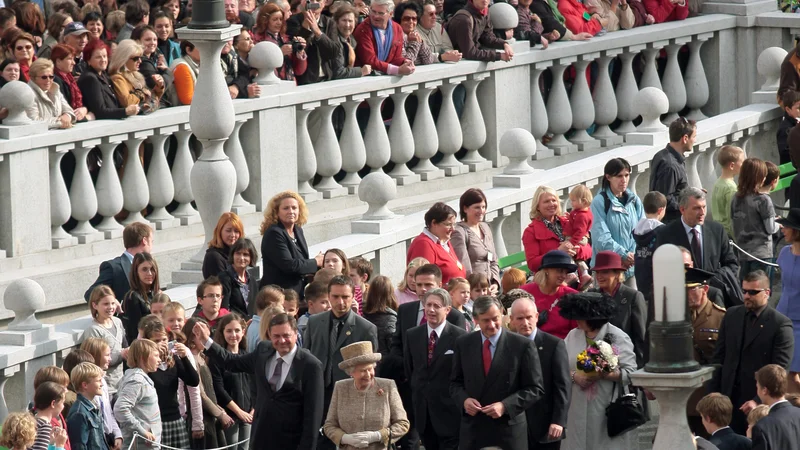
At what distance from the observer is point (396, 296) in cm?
1566

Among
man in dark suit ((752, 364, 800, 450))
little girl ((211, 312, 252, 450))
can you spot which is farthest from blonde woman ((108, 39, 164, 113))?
man in dark suit ((752, 364, 800, 450))

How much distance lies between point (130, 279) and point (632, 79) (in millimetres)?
8451

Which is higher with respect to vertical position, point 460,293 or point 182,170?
point 182,170

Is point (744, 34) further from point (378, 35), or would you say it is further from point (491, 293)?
point (491, 293)

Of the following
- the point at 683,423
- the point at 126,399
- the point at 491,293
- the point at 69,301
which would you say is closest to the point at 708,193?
the point at 491,293

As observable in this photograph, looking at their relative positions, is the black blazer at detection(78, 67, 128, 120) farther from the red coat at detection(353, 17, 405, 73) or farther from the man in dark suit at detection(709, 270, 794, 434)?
the man in dark suit at detection(709, 270, 794, 434)

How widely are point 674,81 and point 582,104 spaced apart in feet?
5.12

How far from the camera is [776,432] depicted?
1384 centimetres

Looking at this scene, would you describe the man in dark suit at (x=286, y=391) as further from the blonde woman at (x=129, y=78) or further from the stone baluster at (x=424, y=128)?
the stone baluster at (x=424, y=128)

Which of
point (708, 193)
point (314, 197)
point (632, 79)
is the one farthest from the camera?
point (632, 79)

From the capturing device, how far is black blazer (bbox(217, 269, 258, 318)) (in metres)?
15.8

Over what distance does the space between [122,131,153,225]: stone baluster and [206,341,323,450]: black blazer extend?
3574mm

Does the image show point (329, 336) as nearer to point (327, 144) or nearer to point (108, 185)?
point (108, 185)

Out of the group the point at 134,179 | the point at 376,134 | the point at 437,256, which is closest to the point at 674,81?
the point at 376,134
